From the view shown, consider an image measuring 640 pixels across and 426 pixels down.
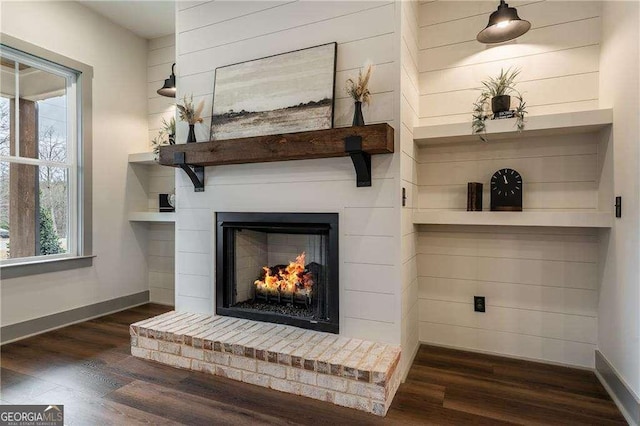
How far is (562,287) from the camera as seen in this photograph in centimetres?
252

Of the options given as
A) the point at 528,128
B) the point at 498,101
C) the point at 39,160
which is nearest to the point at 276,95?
the point at 498,101

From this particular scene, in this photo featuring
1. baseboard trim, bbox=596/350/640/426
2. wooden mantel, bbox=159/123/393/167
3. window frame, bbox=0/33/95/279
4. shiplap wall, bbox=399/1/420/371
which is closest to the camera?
baseboard trim, bbox=596/350/640/426

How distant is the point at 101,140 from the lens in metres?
3.75

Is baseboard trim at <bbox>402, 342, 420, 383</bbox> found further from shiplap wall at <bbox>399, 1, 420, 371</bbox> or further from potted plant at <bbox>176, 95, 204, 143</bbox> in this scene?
potted plant at <bbox>176, 95, 204, 143</bbox>

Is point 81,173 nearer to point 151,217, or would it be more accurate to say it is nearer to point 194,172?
point 151,217

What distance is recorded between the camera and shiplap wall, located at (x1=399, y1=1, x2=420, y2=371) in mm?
2338

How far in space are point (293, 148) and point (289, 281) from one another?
109 cm

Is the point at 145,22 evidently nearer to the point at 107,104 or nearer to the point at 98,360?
the point at 107,104

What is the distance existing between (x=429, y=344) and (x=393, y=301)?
3.03 ft

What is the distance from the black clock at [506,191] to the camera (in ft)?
8.30

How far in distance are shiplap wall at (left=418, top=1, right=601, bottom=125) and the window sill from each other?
3.59 m

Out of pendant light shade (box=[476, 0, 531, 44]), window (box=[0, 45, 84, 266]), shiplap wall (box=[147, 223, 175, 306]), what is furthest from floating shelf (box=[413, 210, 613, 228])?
window (box=[0, 45, 84, 266])

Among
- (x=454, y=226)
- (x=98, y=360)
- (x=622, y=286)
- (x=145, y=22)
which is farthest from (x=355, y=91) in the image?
(x=145, y=22)

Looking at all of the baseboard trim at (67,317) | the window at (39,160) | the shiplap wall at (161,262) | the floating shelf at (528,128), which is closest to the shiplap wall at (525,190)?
the floating shelf at (528,128)
